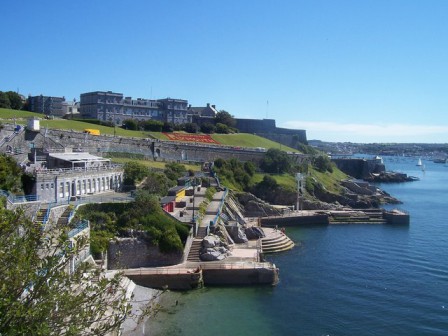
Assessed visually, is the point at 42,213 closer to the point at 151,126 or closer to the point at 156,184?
the point at 156,184

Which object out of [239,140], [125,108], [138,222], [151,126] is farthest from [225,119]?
[138,222]

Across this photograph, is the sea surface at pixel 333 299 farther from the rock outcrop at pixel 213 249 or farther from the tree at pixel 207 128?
the tree at pixel 207 128

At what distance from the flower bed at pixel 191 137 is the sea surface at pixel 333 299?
125 ft

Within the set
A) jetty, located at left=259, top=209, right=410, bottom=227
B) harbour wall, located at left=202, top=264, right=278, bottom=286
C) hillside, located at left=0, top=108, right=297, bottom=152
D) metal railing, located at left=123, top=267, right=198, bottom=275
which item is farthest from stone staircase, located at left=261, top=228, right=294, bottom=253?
hillside, located at left=0, top=108, right=297, bottom=152

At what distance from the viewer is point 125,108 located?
89375 mm

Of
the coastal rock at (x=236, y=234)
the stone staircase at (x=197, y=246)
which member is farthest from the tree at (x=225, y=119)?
the stone staircase at (x=197, y=246)

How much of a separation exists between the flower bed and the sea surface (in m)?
38.2

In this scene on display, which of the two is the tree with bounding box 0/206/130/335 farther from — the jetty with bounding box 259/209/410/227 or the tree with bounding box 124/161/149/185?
the jetty with bounding box 259/209/410/227

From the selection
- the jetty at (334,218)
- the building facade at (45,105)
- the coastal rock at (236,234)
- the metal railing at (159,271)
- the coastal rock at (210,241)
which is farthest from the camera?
the building facade at (45,105)

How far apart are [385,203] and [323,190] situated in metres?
13.3

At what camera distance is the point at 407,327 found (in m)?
24.7

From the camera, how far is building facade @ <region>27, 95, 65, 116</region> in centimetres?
9569

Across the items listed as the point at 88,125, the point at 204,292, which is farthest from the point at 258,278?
the point at 88,125

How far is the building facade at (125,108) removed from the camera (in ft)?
284
